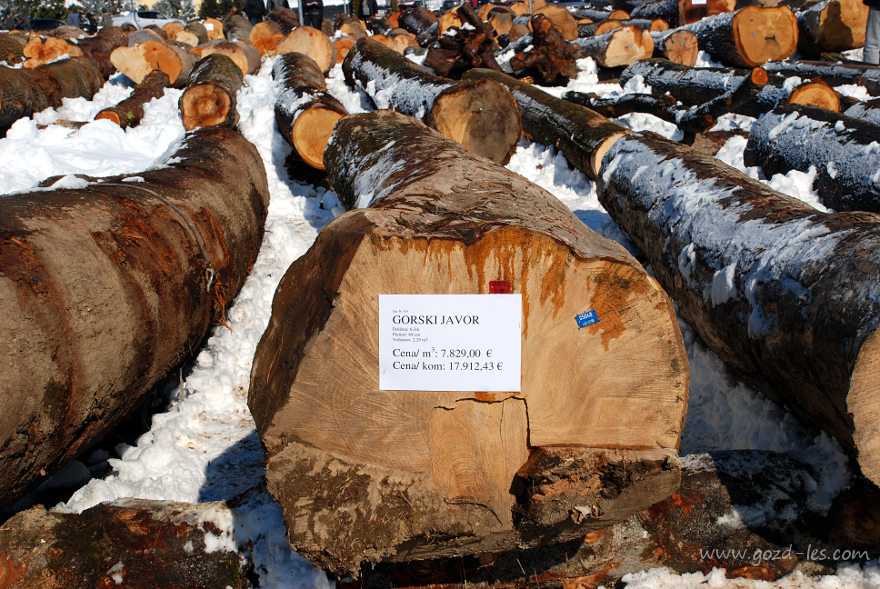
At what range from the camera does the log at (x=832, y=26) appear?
892 centimetres

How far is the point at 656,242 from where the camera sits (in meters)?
3.67

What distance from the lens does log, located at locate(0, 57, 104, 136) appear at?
24.3 feet

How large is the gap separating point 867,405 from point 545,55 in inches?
325

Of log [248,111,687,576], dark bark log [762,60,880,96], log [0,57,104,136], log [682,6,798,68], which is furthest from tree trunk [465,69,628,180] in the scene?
log [0,57,104,136]

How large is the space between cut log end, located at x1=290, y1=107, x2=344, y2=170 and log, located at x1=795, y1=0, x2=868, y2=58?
300 inches

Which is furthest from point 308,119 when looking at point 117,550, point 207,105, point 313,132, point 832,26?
point 832,26

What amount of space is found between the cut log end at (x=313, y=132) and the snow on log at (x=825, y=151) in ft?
13.1

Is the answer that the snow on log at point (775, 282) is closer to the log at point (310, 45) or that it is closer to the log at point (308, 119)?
the log at point (308, 119)

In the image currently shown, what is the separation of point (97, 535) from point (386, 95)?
20.7ft

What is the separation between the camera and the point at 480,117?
5.93 meters

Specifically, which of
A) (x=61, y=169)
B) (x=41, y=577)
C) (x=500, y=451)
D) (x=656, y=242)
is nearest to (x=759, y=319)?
(x=656, y=242)

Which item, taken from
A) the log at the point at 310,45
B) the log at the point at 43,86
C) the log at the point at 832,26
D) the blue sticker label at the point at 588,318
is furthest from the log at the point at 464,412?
the log at the point at 310,45

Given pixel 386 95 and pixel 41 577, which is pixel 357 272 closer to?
pixel 41 577

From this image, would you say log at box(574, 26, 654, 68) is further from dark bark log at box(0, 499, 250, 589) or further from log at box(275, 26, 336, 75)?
dark bark log at box(0, 499, 250, 589)
